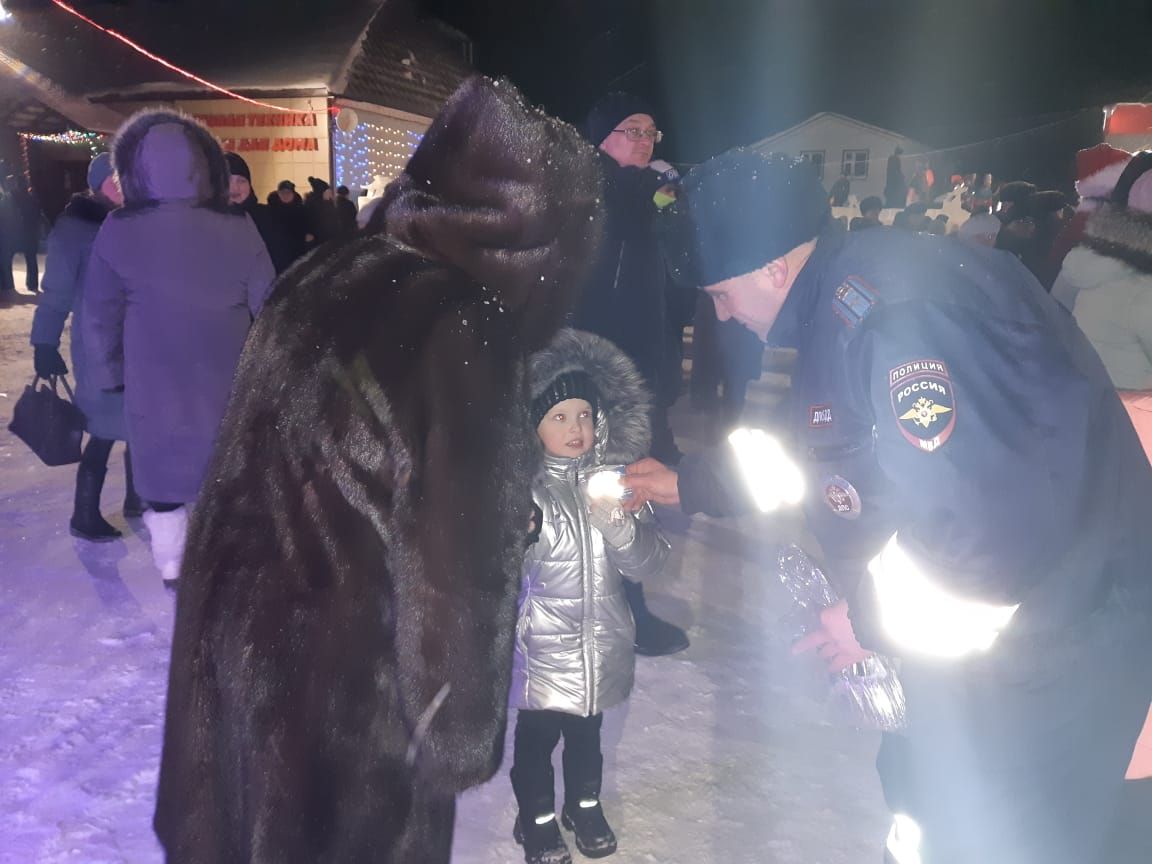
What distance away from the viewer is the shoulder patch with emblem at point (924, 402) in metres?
1.29

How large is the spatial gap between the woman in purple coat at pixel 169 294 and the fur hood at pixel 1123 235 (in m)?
3.13

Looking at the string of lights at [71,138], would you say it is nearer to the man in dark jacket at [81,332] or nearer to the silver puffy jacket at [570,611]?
the man in dark jacket at [81,332]

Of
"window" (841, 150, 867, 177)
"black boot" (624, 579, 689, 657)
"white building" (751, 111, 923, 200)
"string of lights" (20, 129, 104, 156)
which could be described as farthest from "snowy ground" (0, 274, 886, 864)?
"window" (841, 150, 867, 177)

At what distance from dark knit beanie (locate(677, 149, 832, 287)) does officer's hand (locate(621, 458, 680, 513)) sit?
70 cm

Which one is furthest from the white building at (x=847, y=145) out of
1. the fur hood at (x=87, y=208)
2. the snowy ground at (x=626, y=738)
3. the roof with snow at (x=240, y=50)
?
the snowy ground at (x=626, y=738)

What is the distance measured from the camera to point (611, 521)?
7.34 feet

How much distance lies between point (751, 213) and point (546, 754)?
159cm

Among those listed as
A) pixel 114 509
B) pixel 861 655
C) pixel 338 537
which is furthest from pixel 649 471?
pixel 114 509

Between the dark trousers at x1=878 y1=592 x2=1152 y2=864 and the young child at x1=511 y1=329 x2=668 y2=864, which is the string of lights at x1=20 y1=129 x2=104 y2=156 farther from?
the dark trousers at x1=878 y1=592 x2=1152 y2=864

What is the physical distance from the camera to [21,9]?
1933cm

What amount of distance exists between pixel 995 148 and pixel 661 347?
12.6 metres

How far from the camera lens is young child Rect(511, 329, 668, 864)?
7.20ft

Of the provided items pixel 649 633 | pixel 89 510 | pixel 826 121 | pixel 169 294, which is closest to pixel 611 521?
pixel 649 633

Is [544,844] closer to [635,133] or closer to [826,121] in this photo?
[635,133]
